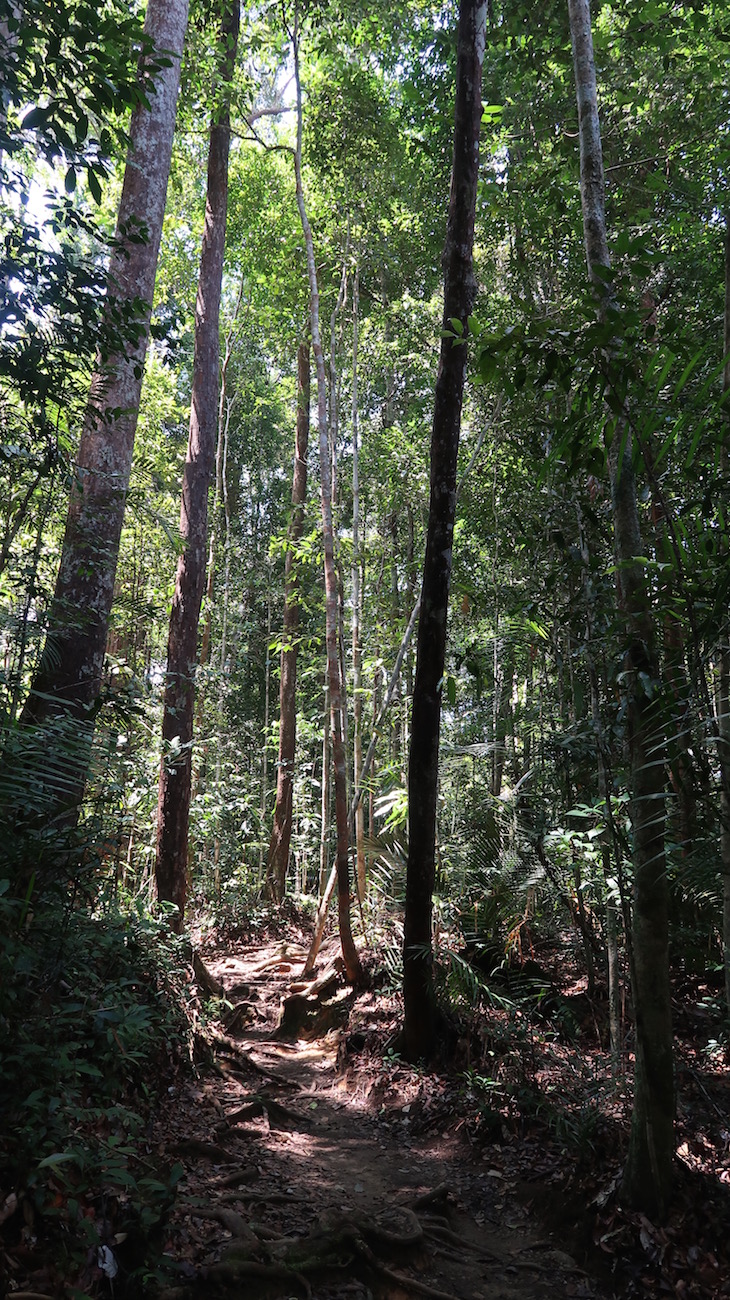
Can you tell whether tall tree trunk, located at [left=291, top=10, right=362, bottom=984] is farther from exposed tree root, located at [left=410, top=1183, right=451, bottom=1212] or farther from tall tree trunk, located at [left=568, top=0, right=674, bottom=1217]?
tall tree trunk, located at [left=568, top=0, right=674, bottom=1217]

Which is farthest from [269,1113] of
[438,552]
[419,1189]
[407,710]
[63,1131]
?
[407,710]

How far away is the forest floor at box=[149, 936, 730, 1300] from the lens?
10.6 feet

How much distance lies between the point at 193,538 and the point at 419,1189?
598 cm

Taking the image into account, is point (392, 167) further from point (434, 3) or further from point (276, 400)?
point (276, 400)

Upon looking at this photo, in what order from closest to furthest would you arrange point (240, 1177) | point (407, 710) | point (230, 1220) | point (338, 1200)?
point (230, 1220)
point (240, 1177)
point (338, 1200)
point (407, 710)

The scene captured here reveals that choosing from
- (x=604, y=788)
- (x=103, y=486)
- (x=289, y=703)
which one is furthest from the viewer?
(x=289, y=703)

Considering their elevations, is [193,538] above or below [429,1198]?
above

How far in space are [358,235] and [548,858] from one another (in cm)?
808

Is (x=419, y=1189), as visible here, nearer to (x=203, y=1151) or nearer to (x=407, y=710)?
(x=203, y=1151)

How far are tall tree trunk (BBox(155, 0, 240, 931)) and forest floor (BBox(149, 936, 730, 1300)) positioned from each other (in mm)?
1877

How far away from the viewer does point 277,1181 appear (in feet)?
13.8

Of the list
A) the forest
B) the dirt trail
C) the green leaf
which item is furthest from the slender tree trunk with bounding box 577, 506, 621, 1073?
the green leaf

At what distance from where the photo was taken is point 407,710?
1122 cm

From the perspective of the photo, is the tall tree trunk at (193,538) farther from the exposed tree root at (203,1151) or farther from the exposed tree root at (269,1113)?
the exposed tree root at (203,1151)
